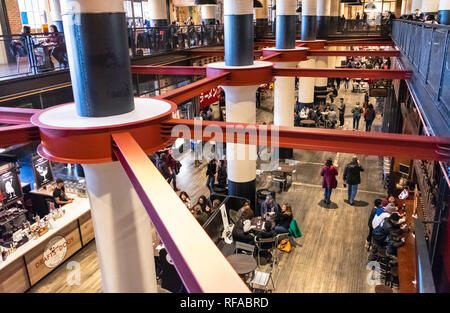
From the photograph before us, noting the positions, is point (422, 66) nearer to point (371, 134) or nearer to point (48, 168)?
point (371, 134)

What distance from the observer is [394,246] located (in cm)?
887

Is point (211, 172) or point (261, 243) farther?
point (211, 172)

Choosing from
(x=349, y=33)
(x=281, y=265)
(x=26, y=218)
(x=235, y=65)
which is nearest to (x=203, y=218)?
(x=281, y=265)

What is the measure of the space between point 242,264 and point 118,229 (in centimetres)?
388

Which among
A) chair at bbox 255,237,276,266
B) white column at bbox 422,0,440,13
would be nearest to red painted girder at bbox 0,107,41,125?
chair at bbox 255,237,276,266

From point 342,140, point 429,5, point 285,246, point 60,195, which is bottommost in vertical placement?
point 285,246

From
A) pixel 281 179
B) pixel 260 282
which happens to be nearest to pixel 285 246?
pixel 260 282

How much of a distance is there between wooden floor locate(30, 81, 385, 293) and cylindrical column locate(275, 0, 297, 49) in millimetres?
5102

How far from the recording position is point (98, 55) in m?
4.66

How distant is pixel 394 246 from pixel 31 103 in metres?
10.2

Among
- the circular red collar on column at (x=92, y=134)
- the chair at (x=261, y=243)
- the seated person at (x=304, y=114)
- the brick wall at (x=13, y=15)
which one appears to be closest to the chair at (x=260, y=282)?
the chair at (x=261, y=243)

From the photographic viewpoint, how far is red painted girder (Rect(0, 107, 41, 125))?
18.6 ft

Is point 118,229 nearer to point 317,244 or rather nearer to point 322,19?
point 317,244

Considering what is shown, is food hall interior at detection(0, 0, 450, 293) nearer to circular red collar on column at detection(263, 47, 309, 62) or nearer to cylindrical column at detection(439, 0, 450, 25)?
circular red collar on column at detection(263, 47, 309, 62)
